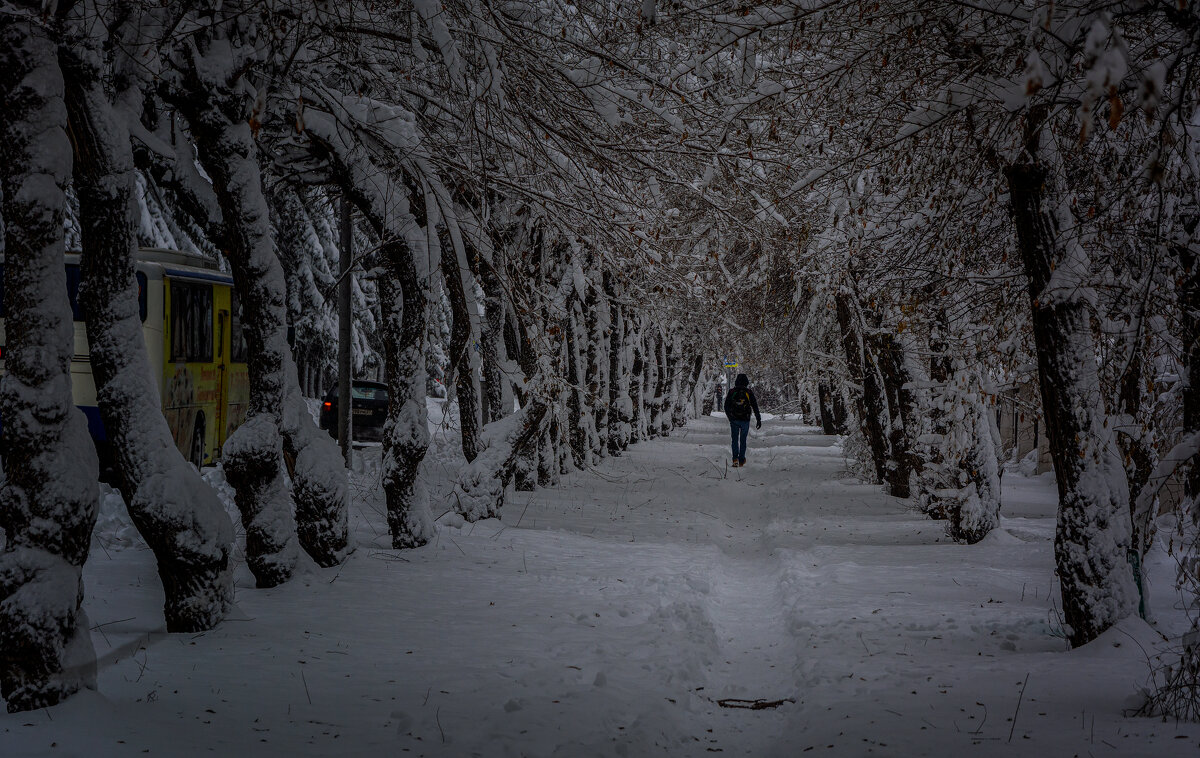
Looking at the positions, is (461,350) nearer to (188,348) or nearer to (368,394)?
(188,348)

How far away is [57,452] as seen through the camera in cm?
459

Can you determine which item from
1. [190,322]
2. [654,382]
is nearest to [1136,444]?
[190,322]

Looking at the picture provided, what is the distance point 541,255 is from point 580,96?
323 inches

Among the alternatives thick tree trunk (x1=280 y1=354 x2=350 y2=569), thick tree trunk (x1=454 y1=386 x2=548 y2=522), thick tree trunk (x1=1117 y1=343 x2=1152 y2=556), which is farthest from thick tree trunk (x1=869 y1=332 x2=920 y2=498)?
thick tree trunk (x1=280 y1=354 x2=350 y2=569)

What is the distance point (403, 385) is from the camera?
Result: 910 cm

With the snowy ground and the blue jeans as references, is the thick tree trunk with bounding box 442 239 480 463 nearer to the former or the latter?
the snowy ground

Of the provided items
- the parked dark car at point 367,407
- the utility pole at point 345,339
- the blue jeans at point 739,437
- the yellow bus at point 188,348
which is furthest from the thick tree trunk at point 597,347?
the yellow bus at point 188,348

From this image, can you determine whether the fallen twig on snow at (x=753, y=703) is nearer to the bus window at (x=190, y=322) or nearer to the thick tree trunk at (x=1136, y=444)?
the thick tree trunk at (x=1136, y=444)

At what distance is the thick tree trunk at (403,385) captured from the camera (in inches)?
352

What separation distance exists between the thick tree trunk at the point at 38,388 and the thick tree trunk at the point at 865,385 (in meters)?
→ 11.8

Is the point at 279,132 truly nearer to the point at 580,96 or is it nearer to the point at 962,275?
the point at 580,96

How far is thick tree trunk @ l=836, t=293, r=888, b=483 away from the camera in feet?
50.4

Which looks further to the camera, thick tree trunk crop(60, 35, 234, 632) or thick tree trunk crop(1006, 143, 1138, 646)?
thick tree trunk crop(1006, 143, 1138, 646)

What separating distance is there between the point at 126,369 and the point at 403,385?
3.66 metres
